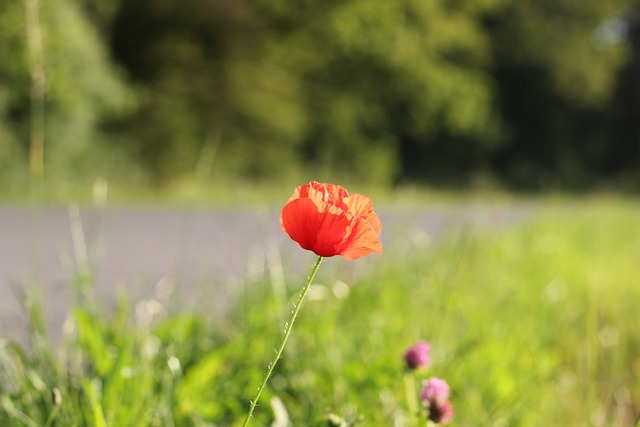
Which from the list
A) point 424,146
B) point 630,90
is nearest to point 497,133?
point 424,146

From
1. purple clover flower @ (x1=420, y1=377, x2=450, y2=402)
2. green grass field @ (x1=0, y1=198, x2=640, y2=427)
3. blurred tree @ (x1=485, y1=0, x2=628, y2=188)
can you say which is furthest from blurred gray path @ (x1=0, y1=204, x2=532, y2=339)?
blurred tree @ (x1=485, y1=0, x2=628, y2=188)

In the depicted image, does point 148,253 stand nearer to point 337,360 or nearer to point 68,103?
point 337,360

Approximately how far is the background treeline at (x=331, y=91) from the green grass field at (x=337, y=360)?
3.64 m

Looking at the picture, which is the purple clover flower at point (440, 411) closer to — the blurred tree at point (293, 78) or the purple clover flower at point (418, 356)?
the purple clover flower at point (418, 356)

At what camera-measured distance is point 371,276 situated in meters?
3.04

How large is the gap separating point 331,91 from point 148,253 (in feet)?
49.7

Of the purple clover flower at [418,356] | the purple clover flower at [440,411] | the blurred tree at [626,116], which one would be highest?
the purple clover flower at [440,411]

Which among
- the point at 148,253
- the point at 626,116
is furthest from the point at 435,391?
the point at 626,116

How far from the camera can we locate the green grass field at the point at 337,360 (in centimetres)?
132

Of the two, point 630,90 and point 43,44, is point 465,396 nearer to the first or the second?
point 43,44

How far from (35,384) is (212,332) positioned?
86 centimetres

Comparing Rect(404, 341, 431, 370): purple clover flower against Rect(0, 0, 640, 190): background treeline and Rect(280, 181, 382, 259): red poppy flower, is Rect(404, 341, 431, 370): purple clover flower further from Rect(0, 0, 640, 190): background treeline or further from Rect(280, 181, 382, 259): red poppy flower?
Rect(0, 0, 640, 190): background treeline

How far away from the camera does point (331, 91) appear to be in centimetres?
1962

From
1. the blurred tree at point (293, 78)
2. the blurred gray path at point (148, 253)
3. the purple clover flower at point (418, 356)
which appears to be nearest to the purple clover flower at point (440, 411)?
the purple clover flower at point (418, 356)
